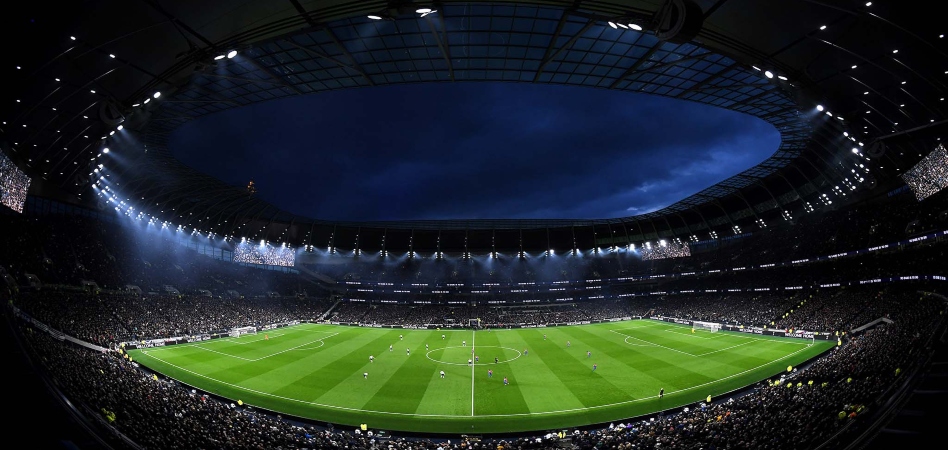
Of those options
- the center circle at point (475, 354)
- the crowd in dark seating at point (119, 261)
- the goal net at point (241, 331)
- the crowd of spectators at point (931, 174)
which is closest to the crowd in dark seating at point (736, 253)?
the crowd of spectators at point (931, 174)

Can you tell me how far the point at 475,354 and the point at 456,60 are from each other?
34.3 metres

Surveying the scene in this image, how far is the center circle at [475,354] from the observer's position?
144 feet

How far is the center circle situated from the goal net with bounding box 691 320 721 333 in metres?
31.1

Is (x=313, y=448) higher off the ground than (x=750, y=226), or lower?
lower

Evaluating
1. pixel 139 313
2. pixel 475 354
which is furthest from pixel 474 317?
pixel 139 313

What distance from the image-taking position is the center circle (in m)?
Answer: 43.9

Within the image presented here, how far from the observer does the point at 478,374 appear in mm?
38062

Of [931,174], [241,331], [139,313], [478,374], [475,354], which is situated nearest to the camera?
[931,174]

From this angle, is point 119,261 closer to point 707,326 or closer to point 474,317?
point 474,317

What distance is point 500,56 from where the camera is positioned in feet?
89.4

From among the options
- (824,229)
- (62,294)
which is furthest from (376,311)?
(824,229)

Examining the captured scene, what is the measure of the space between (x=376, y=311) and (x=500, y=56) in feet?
231

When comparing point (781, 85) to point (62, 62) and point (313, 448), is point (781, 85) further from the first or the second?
point (62, 62)

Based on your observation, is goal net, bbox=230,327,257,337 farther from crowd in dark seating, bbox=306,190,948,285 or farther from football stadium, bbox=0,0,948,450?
crowd in dark seating, bbox=306,190,948,285
